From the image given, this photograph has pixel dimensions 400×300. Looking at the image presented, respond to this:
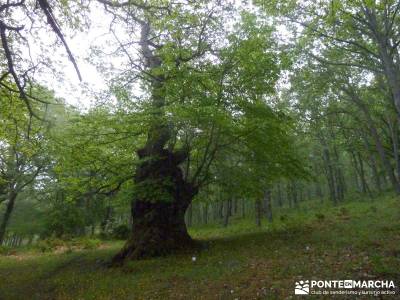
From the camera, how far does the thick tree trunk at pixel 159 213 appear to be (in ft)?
37.7

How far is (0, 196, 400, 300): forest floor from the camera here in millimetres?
6684

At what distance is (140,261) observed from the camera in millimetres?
10883

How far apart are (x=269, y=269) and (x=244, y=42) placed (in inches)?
277

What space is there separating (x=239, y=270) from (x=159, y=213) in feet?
15.9

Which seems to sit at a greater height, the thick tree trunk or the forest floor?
the thick tree trunk

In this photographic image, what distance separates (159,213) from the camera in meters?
12.1

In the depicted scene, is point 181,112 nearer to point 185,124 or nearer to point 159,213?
point 185,124

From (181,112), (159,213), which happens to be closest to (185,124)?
(181,112)
